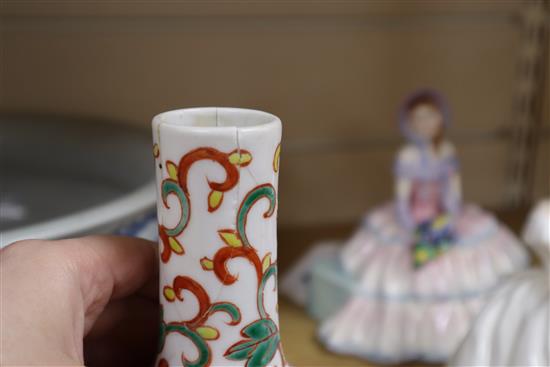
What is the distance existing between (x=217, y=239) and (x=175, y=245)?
0.08ft

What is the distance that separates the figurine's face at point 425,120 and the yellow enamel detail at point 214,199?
60 centimetres

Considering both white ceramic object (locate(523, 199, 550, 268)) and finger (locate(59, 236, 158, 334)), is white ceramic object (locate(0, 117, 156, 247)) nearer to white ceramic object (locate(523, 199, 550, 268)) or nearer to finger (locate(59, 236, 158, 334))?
finger (locate(59, 236, 158, 334))

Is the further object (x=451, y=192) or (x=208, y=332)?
(x=451, y=192)

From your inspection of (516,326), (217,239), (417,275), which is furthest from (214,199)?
(417,275)

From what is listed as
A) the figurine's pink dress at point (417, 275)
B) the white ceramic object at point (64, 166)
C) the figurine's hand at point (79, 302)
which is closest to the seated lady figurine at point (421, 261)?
the figurine's pink dress at point (417, 275)

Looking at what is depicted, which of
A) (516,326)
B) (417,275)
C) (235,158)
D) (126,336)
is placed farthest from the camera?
(417,275)

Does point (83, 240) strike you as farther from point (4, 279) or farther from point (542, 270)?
point (542, 270)

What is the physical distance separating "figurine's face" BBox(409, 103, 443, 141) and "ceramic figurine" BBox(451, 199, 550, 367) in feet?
0.94

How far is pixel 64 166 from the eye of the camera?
852 mm

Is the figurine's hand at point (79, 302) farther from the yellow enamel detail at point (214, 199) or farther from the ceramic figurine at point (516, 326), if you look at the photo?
the ceramic figurine at point (516, 326)

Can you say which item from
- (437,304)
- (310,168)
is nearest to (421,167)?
(437,304)

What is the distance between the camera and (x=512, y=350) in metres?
0.55

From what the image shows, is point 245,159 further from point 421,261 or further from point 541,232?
point 421,261

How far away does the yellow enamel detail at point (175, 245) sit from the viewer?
0.34 metres
